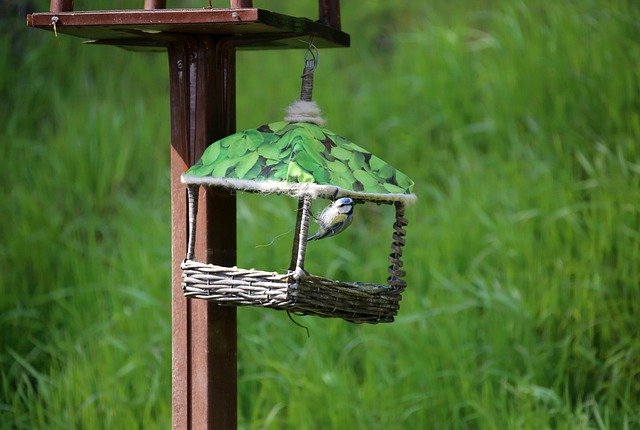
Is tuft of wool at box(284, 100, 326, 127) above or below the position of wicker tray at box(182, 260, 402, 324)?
above

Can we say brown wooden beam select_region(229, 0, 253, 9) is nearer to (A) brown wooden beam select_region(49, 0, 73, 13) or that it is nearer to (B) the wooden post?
(B) the wooden post

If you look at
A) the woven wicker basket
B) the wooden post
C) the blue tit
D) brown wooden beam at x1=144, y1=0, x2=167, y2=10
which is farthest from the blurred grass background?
brown wooden beam at x1=144, y1=0, x2=167, y2=10

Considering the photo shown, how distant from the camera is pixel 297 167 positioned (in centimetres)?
148

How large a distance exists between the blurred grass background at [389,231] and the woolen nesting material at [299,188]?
980 mm

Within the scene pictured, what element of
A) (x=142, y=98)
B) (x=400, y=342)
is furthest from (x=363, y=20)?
(x=400, y=342)

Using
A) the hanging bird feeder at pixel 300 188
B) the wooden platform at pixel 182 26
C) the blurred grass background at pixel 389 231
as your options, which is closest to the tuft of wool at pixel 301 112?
the hanging bird feeder at pixel 300 188

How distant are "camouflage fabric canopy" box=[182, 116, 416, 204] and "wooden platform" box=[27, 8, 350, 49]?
7.0 inches

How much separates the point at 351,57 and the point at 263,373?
1714 millimetres

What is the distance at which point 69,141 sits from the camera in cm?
350

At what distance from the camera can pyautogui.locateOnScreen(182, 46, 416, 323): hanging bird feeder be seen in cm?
147

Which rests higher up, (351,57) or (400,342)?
(351,57)

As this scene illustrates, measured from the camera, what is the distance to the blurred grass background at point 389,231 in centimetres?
260

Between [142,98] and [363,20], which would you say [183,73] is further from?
[363,20]

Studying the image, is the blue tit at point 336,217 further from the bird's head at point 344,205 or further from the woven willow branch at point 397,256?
the woven willow branch at point 397,256
